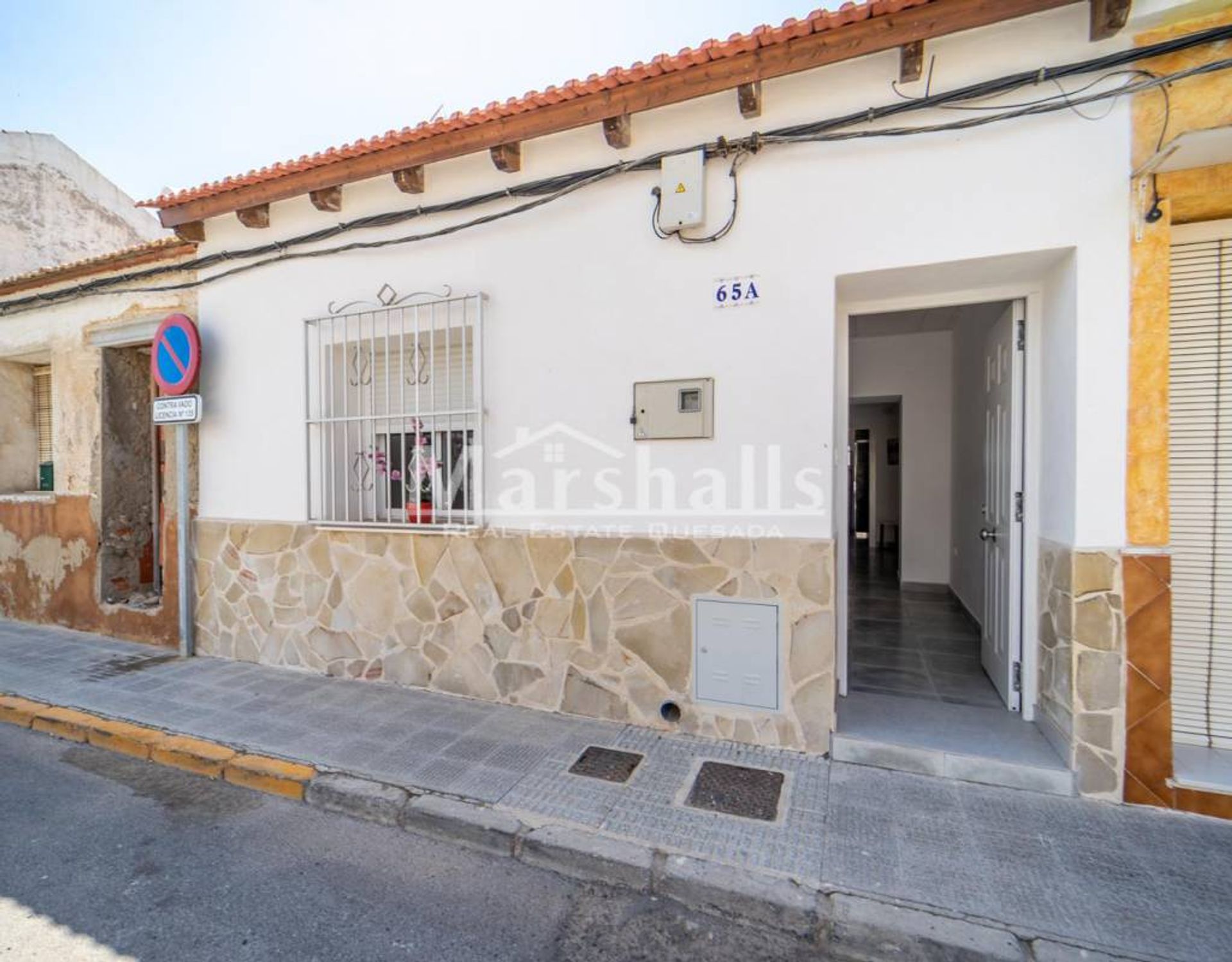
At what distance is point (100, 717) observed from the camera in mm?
4176

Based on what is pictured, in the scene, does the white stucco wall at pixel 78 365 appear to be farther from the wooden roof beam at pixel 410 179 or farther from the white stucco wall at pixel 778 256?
the wooden roof beam at pixel 410 179

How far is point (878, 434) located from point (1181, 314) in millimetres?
9152

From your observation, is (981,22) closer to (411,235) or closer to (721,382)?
(721,382)

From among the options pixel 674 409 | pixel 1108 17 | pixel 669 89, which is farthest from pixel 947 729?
pixel 669 89

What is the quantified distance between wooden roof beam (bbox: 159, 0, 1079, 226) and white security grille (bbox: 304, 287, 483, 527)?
1.00m

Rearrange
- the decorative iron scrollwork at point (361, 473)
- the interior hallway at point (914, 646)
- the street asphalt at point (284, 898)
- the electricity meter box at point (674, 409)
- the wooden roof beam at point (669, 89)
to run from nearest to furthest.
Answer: the street asphalt at point (284, 898)
the wooden roof beam at point (669, 89)
the electricity meter box at point (674, 409)
the interior hallway at point (914, 646)
the decorative iron scrollwork at point (361, 473)

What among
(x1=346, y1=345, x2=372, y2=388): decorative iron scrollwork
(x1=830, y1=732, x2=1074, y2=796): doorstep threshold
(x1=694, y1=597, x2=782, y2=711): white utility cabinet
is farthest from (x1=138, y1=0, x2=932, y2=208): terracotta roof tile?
(x1=830, y1=732, x2=1074, y2=796): doorstep threshold

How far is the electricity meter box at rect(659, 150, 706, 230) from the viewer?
3.62 metres

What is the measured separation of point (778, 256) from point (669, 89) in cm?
123

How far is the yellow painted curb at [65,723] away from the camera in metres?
4.09

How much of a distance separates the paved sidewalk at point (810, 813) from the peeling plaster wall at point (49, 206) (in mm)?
7538

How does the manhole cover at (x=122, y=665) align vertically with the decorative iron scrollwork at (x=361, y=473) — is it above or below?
below

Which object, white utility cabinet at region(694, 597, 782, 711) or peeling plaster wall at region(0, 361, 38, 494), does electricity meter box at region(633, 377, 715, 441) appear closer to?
white utility cabinet at region(694, 597, 782, 711)

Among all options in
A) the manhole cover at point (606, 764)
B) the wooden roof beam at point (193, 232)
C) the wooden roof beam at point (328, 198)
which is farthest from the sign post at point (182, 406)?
the manhole cover at point (606, 764)
